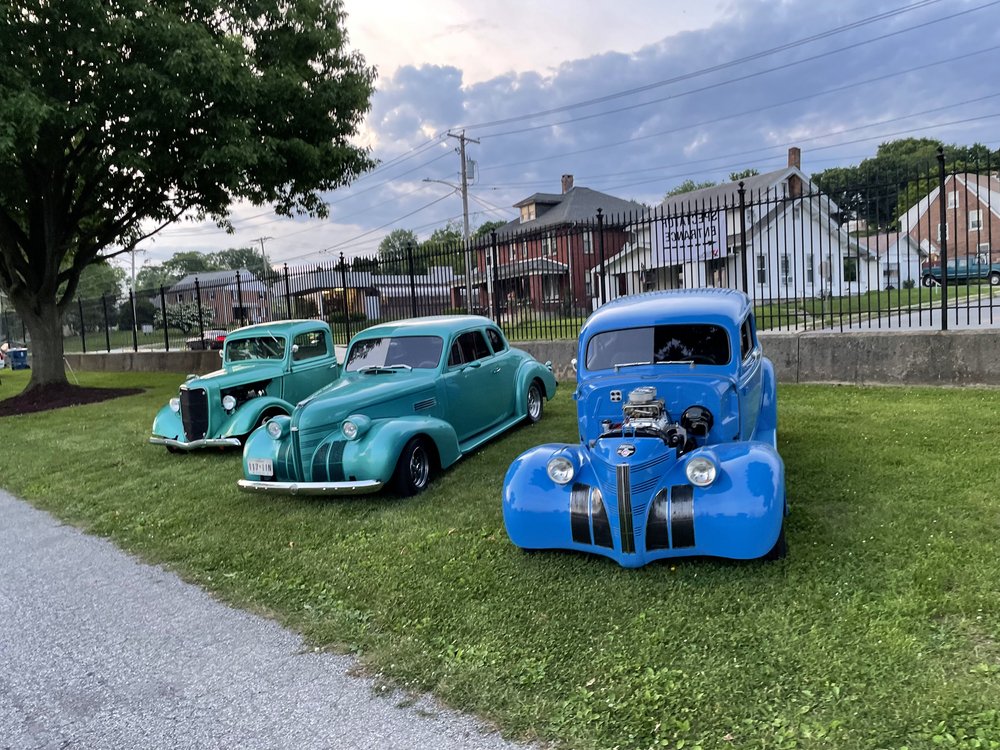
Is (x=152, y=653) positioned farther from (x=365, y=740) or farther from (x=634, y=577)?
(x=634, y=577)

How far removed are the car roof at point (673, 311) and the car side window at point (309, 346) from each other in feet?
16.5

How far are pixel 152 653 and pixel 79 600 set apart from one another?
3.83ft

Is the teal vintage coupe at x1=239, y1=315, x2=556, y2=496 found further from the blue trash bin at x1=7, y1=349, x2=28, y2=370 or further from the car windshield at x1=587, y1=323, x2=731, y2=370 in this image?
the blue trash bin at x1=7, y1=349, x2=28, y2=370

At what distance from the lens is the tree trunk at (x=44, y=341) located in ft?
48.2

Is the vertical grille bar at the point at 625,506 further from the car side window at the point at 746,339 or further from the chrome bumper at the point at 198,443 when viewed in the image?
the chrome bumper at the point at 198,443

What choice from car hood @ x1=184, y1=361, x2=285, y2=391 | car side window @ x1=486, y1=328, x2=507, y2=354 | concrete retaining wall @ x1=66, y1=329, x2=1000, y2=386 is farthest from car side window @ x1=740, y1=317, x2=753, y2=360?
car hood @ x1=184, y1=361, x2=285, y2=391

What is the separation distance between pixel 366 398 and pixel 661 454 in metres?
3.22

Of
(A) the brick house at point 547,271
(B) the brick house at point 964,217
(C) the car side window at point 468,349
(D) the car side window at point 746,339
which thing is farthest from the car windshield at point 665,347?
(A) the brick house at point 547,271

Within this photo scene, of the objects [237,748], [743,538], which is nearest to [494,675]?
[237,748]

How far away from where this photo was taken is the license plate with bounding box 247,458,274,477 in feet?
18.8

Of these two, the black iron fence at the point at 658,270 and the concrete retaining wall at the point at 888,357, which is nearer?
the concrete retaining wall at the point at 888,357

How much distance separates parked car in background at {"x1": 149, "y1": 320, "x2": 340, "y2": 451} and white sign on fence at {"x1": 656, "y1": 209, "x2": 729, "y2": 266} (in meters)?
5.72

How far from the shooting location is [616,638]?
3189 millimetres

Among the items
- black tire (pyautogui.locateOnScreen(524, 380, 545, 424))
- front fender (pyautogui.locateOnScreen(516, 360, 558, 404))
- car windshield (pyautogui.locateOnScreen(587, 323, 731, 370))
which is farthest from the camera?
black tire (pyautogui.locateOnScreen(524, 380, 545, 424))
